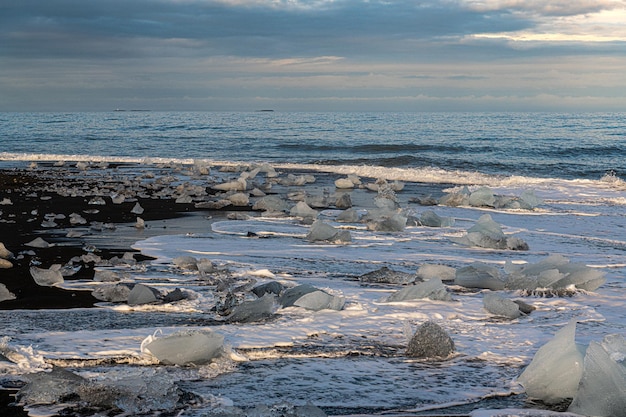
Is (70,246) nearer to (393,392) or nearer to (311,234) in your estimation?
(311,234)

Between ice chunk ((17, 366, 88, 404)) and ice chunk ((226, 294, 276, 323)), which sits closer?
ice chunk ((17, 366, 88, 404))

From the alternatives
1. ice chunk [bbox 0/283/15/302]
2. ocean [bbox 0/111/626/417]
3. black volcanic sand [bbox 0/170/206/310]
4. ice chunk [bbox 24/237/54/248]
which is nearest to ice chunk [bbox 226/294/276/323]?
ocean [bbox 0/111/626/417]

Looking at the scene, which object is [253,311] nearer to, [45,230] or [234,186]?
[45,230]

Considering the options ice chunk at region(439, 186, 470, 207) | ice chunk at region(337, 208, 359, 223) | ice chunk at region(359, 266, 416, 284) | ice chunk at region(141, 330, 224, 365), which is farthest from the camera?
ice chunk at region(439, 186, 470, 207)

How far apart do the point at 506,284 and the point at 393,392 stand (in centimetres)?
220

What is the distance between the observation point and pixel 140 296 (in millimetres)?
4320

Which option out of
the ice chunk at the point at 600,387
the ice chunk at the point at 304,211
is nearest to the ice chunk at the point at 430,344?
the ice chunk at the point at 600,387

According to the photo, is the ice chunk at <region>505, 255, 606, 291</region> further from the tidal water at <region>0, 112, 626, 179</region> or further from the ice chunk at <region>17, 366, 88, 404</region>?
the tidal water at <region>0, 112, 626, 179</region>

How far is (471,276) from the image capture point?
5016 millimetres

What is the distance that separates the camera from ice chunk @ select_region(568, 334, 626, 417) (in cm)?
277

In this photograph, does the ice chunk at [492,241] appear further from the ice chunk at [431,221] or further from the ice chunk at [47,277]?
the ice chunk at [47,277]

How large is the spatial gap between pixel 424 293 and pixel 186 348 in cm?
181

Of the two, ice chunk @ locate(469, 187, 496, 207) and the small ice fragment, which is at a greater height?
the small ice fragment

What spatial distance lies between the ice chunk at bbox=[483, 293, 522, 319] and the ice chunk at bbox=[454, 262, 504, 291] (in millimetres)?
649
